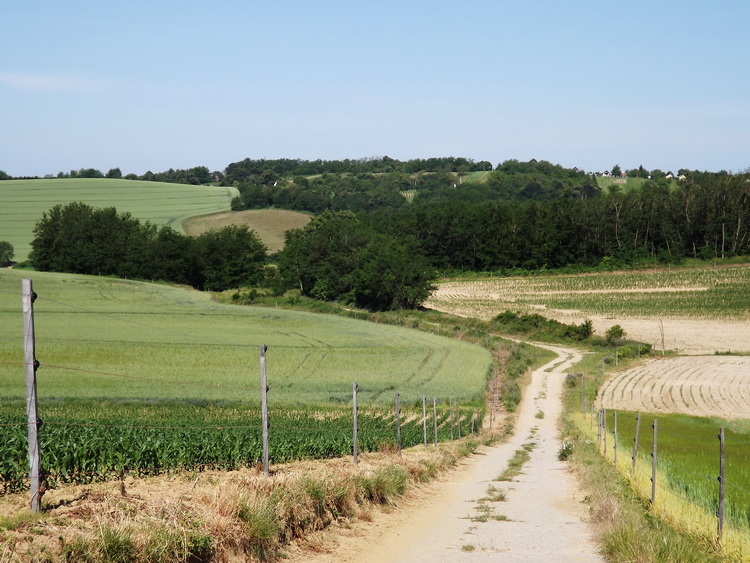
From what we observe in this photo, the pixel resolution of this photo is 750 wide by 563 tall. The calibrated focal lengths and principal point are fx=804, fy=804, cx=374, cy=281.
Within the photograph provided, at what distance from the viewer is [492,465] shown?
22234 millimetres

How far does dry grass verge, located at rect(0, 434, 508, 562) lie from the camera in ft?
23.9

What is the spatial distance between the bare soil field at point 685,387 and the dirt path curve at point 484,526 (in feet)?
92.0

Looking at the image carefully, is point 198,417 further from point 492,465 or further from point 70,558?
point 70,558

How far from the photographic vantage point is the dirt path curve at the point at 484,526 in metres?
10.0

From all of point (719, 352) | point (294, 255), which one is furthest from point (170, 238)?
point (719, 352)

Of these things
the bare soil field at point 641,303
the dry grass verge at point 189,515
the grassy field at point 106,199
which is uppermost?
the grassy field at point 106,199

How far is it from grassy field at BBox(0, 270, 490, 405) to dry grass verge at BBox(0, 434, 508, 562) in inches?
674

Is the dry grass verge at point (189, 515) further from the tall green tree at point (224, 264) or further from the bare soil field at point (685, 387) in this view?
the tall green tree at point (224, 264)

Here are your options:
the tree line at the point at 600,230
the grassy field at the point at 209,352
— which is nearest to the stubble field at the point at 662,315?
the tree line at the point at 600,230

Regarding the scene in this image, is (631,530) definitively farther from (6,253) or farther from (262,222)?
(262,222)

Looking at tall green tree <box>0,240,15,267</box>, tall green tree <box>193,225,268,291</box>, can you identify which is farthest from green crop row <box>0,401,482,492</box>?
tall green tree <box>0,240,15,267</box>

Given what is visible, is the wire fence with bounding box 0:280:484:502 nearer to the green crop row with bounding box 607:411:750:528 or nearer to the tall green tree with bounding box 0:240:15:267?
the green crop row with bounding box 607:411:750:528

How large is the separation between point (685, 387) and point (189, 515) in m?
49.4

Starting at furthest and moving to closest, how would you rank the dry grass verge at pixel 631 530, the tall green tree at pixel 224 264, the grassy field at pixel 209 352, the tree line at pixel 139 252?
1. the tall green tree at pixel 224 264
2. the tree line at pixel 139 252
3. the grassy field at pixel 209 352
4. the dry grass verge at pixel 631 530
